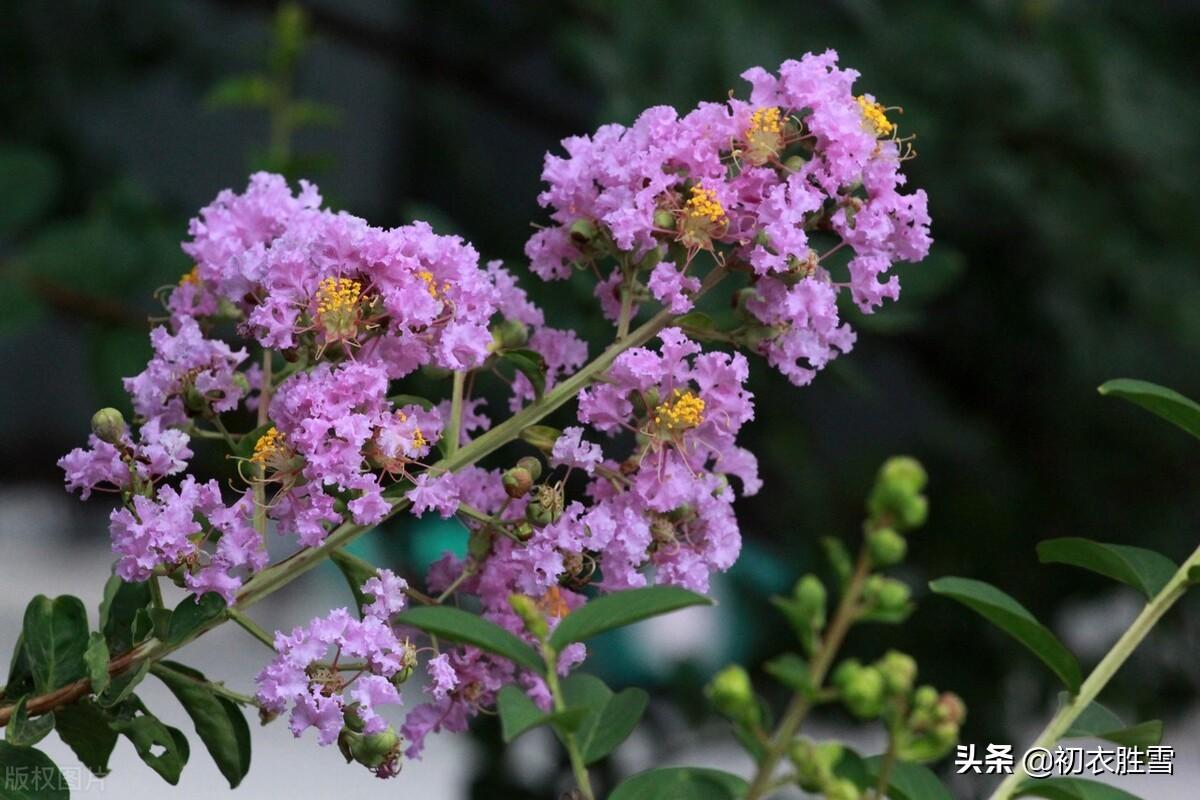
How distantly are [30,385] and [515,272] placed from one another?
3.16 metres

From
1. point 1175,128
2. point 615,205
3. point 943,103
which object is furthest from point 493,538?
point 1175,128

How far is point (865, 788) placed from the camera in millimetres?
578

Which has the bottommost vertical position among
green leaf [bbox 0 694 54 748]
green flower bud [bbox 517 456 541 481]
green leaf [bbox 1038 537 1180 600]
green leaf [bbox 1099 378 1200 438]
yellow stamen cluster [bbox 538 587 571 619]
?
green leaf [bbox 0 694 54 748]

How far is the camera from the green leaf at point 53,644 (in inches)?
29.5

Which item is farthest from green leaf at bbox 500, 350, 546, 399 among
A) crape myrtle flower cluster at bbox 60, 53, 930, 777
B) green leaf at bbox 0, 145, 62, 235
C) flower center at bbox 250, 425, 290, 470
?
green leaf at bbox 0, 145, 62, 235

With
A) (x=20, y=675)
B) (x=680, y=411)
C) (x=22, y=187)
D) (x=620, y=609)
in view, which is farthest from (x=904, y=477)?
(x=22, y=187)

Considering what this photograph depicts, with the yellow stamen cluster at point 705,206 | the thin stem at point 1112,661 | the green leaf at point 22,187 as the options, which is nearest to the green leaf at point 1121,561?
the thin stem at point 1112,661

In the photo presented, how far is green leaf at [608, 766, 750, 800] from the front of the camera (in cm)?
59

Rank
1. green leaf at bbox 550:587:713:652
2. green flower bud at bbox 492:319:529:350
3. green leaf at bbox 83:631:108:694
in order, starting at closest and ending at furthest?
1. green leaf at bbox 550:587:713:652
2. green leaf at bbox 83:631:108:694
3. green flower bud at bbox 492:319:529:350

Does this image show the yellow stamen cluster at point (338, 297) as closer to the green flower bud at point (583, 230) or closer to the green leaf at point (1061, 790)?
the green flower bud at point (583, 230)

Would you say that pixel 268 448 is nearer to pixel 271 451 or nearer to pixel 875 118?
pixel 271 451

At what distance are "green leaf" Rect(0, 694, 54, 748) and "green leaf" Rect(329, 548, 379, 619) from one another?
0.51 ft

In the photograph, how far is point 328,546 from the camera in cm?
71

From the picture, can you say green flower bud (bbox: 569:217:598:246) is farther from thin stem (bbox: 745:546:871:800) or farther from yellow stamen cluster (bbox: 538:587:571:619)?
thin stem (bbox: 745:546:871:800)
